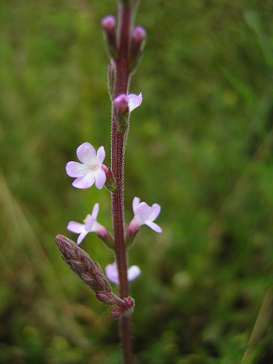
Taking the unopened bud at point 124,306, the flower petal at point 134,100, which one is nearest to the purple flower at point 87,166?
the flower petal at point 134,100

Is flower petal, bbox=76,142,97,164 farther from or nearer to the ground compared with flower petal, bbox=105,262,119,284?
farther from the ground

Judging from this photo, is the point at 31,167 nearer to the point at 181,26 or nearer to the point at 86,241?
the point at 86,241

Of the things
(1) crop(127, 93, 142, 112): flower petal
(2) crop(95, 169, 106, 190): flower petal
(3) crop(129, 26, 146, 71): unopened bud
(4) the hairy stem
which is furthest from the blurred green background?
(3) crop(129, 26, 146, 71): unopened bud

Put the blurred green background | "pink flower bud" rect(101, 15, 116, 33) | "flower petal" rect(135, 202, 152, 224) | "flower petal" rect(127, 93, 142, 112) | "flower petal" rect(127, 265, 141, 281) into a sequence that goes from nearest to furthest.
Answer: "pink flower bud" rect(101, 15, 116, 33)
"flower petal" rect(127, 93, 142, 112)
"flower petal" rect(135, 202, 152, 224)
"flower petal" rect(127, 265, 141, 281)
the blurred green background

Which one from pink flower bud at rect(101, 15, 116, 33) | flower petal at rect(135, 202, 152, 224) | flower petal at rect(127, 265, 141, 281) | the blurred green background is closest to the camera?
pink flower bud at rect(101, 15, 116, 33)

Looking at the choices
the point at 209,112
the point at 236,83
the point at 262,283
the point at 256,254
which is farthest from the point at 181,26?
the point at 262,283

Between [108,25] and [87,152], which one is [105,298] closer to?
[87,152]

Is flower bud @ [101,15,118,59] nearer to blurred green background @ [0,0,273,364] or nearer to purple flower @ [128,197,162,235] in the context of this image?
purple flower @ [128,197,162,235]

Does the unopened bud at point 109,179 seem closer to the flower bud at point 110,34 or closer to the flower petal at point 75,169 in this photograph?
the flower petal at point 75,169
